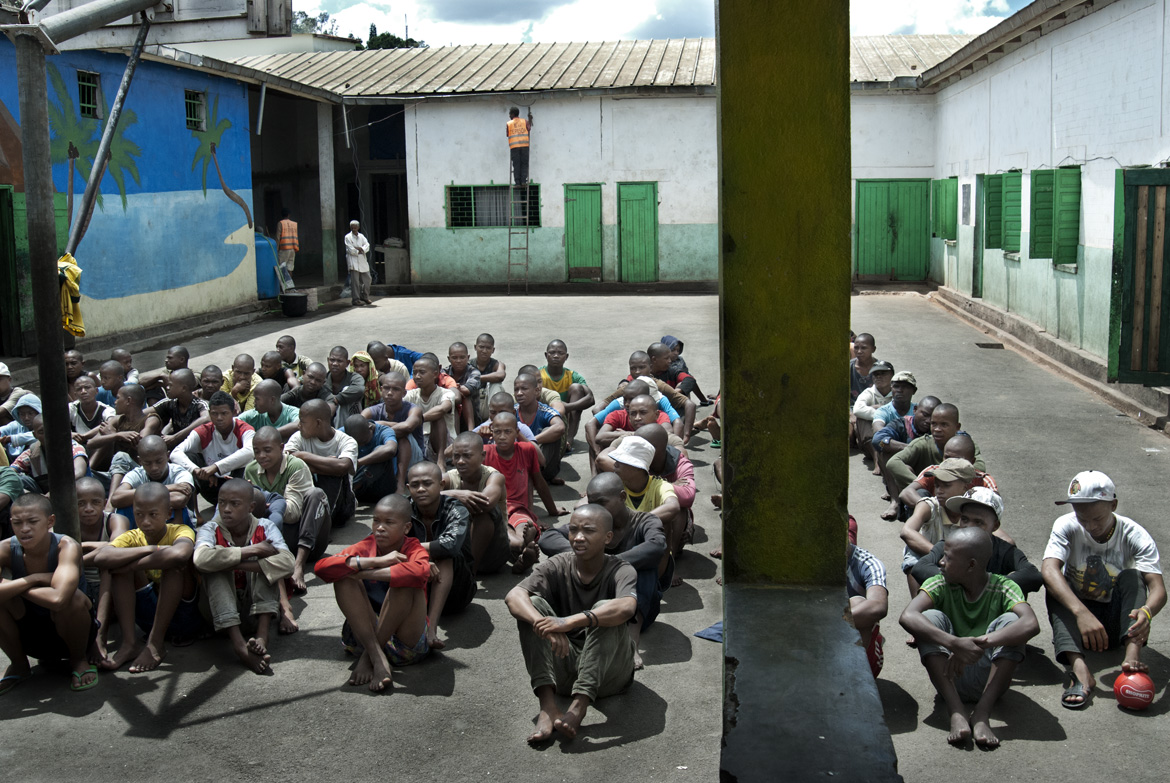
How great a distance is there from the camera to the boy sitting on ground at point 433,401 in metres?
9.83

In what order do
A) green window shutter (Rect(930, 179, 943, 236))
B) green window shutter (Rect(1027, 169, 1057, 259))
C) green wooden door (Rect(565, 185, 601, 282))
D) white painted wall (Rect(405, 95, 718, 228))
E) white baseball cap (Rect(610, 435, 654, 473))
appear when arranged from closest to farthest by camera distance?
white baseball cap (Rect(610, 435, 654, 473)), green window shutter (Rect(1027, 169, 1057, 259)), green window shutter (Rect(930, 179, 943, 236)), white painted wall (Rect(405, 95, 718, 228)), green wooden door (Rect(565, 185, 601, 282))

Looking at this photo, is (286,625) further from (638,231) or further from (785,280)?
(638,231)

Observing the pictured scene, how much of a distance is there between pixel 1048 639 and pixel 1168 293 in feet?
19.4

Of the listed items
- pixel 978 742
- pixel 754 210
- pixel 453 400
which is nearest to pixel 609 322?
pixel 453 400

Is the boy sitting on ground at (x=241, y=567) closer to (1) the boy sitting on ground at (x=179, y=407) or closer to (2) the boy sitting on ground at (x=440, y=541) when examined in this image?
(2) the boy sitting on ground at (x=440, y=541)

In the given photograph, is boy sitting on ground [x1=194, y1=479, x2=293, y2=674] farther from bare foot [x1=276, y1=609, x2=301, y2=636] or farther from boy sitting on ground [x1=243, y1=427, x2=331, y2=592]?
boy sitting on ground [x1=243, y1=427, x2=331, y2=592]

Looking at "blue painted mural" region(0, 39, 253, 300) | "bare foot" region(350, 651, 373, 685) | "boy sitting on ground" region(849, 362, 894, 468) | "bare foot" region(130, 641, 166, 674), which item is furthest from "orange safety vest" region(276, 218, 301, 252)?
"bare foot" region(350, 651, 373, 685)

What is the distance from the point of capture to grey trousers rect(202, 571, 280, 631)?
20.2ft

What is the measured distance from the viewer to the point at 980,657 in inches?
206

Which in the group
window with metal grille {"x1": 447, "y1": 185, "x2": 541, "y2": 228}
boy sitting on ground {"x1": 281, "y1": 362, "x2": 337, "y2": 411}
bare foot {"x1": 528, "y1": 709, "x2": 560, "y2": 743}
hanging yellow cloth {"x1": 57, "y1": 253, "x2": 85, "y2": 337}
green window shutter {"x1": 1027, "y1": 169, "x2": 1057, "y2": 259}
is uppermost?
window with metal grille {"x1": 447, "y1": 185, "x2": 541, "y2": 228}

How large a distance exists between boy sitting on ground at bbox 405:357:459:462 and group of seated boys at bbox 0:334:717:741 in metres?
0.02

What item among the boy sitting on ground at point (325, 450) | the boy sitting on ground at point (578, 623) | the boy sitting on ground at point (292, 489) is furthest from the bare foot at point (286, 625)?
the boy sitting on ground at point (578, 623)

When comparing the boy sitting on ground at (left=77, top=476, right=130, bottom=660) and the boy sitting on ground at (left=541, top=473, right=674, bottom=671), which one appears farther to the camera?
the boy sitting on ground at (left=77, top=476, right=130, bottom=660)

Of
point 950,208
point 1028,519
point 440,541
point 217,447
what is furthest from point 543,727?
point 950,208
